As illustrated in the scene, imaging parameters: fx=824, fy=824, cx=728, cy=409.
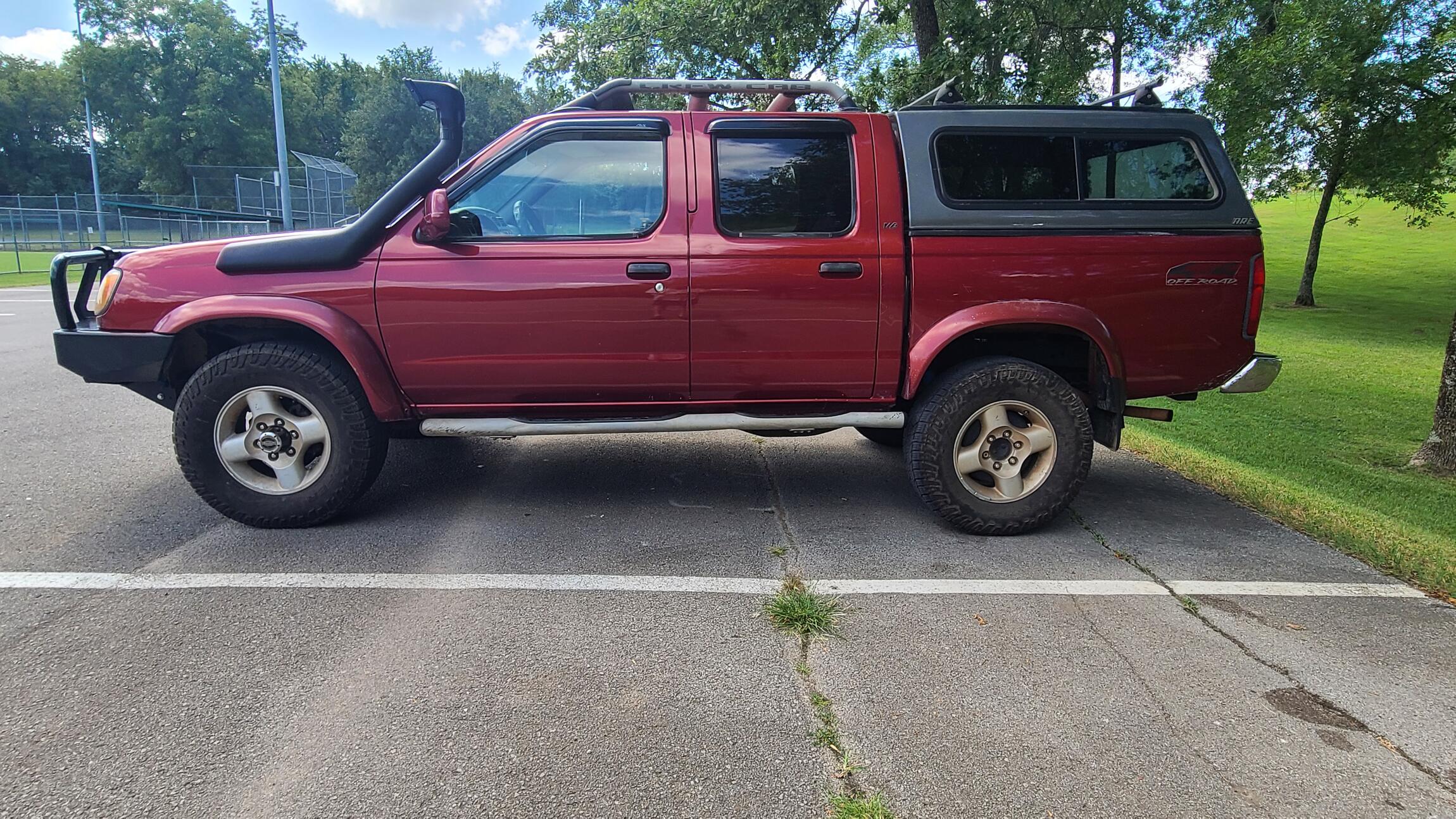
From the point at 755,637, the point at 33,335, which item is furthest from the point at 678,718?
the point at 33,335

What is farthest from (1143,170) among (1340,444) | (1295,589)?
(1340,444)

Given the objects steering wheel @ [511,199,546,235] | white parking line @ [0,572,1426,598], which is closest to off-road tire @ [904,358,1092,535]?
white parking line @ [0,572,1426,598]

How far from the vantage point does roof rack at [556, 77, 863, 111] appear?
4.24 m

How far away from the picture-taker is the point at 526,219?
4.02m

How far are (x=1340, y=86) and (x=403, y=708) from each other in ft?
60.6

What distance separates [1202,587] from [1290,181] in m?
22.3

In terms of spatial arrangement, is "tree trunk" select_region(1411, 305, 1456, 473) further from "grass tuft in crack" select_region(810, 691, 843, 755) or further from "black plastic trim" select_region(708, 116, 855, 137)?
"grass tuft in crack" select_region(810, 691, 843, 755)

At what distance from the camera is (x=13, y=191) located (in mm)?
50688

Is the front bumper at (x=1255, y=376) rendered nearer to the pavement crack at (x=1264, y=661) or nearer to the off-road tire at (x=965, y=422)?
the off-road tire at (x=965, y=422)

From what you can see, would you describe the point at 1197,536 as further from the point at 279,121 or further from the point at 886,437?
the point at 279,121

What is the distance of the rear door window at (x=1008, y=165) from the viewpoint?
408 centimetres

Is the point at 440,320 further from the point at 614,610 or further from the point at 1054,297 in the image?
the point at 1054,297

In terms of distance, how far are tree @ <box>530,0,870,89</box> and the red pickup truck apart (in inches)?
352

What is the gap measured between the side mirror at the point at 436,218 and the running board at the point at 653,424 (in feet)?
2.99
